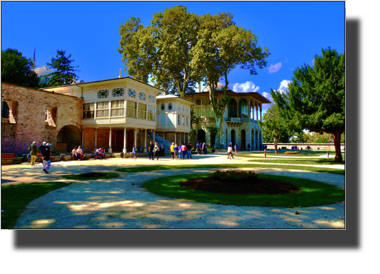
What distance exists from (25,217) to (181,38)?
38.7 m

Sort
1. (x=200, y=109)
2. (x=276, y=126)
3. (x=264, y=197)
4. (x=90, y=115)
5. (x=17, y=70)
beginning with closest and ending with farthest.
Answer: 1. (x=264, y=197)
2. (x=276, y=126)
3. (x=90, y=115)
4. (x=17, y=70)
5. (x=200, y=109)

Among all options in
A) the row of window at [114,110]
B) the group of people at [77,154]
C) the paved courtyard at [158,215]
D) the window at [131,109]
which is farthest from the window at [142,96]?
the paved courtyard at [158,215]

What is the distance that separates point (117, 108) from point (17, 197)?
2063 centimetres

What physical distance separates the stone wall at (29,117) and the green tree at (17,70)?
15.0m

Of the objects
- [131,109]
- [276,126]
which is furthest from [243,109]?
[131,109]

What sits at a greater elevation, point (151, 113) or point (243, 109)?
point (243, 109)

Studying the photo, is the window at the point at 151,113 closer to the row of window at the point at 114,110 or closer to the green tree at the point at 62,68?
the row of window at the point at 114,110

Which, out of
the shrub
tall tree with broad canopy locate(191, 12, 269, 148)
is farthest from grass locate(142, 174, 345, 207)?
tall tree with broad canopy locate(191, 12, 269, 148)

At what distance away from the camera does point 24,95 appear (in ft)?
70.3

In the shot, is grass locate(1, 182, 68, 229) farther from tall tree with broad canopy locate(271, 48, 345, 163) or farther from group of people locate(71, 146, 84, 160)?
tall tree with broad canopy locate(271, 48, 345, 163)

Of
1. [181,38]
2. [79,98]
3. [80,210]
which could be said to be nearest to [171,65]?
[181,38]

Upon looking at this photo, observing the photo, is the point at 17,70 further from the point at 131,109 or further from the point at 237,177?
the point at 237,177

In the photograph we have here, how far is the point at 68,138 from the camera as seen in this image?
2991 cm
